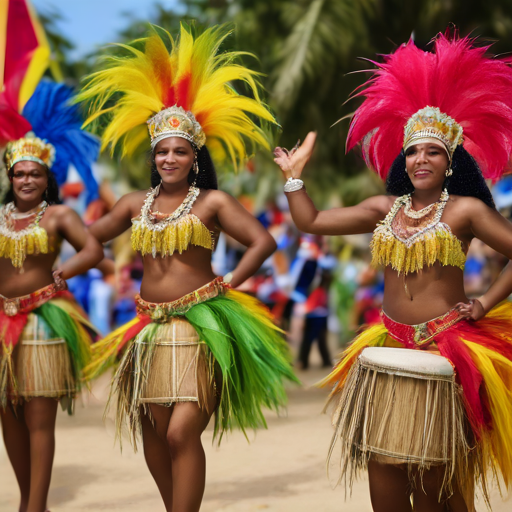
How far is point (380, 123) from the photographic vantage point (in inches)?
160

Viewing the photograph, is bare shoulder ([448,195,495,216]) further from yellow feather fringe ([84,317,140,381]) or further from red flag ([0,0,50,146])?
red flag ([0,0,50,146])

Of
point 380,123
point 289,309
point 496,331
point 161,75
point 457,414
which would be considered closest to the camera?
point 457,414

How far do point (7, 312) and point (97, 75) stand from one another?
1.50m

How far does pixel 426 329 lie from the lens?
367 centimetres

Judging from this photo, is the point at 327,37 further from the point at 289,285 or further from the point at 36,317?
the point at 36,317

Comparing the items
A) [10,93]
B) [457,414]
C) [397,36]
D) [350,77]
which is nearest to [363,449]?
[457,414]

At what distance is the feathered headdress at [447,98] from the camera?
3.79 meters

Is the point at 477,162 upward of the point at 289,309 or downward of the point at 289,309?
upward

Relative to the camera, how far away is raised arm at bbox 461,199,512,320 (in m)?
3.62

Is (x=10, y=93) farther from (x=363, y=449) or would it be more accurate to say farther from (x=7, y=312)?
(x=363, y=449)

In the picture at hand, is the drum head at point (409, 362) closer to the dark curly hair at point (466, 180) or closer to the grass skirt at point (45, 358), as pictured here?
the dark curly hair at point (466, 180)

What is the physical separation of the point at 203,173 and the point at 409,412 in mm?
1751

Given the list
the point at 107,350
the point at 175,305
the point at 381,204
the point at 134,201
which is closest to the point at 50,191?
the point at 134,201

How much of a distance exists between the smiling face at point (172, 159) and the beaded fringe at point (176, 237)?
23 centimetres
